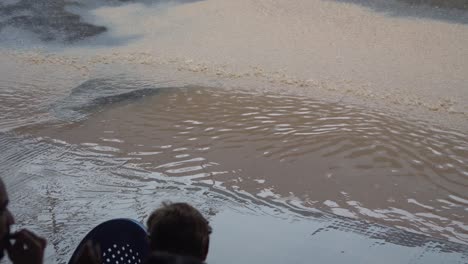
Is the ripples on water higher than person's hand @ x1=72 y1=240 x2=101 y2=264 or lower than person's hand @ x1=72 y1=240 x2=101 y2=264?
lower

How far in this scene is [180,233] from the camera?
135cm

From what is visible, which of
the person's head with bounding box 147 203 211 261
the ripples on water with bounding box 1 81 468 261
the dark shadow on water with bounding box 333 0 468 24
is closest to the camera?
the person's head with bounding box 147 203 211 261

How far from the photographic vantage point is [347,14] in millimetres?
7434

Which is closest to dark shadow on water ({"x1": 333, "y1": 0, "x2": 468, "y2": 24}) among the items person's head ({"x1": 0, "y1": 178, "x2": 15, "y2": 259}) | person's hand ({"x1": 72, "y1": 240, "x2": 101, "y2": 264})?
person's hand ({"x1": 72, "y1": 240, "x2": 101, "y2": 264})

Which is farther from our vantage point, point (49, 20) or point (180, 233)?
point (49, 20)

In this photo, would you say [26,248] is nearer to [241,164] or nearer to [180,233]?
[180,233]

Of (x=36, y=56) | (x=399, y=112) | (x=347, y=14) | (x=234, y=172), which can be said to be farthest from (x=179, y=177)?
(x=347, y=14)

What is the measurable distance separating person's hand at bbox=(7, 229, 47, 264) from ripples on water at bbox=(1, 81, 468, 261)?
1.66m

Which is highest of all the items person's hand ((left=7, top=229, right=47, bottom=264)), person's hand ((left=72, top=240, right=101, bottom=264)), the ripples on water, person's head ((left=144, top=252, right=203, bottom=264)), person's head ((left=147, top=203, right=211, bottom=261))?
person's head ((left=144, top=252, right=203, bottom=264))

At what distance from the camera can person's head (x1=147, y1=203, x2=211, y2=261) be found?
1353mm

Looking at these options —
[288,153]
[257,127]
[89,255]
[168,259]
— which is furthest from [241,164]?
[168,259]

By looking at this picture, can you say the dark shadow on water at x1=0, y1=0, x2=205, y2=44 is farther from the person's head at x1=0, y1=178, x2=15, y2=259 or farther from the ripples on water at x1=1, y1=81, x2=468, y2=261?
the person's head at x1=0, y1=178, x2=15, y2=259

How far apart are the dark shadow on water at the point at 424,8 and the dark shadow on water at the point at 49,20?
8.53ft

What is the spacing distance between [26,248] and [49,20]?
7.01 m
